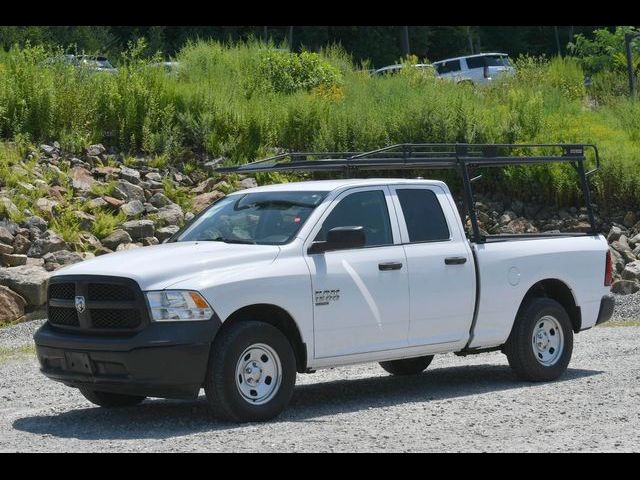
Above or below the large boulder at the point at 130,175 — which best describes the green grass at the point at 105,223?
below

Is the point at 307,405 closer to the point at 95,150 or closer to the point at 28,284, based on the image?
the point at 28,284

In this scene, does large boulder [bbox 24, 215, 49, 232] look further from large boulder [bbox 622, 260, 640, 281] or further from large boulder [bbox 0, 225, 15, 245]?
large boulder [bbox 622, 260, 640, 281]

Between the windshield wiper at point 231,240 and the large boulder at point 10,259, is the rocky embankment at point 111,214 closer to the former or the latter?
the large boulder at point 10,259

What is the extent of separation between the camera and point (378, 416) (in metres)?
9.68

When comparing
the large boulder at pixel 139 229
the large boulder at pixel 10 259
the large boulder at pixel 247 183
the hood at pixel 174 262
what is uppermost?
the large boulder at pixel 247 183

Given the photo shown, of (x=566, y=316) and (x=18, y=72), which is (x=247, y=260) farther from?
(x=18, y=72)

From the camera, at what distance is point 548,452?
7859mm

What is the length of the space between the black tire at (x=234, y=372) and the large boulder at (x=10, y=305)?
854 cm

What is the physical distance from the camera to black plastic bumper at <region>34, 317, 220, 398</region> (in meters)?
8.99

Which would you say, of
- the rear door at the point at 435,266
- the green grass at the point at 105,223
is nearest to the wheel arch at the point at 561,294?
the rear door at the point at 435,266

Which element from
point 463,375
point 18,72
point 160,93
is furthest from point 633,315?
point 18,72

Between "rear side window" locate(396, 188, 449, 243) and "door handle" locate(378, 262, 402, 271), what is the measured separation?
414mm

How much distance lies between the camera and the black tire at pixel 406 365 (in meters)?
12.4

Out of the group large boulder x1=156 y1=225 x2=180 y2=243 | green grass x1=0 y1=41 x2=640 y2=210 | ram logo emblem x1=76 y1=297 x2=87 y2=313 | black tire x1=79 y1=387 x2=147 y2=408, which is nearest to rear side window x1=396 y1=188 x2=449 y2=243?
black tire x1=79 y1=387 x2=147 y2=408
